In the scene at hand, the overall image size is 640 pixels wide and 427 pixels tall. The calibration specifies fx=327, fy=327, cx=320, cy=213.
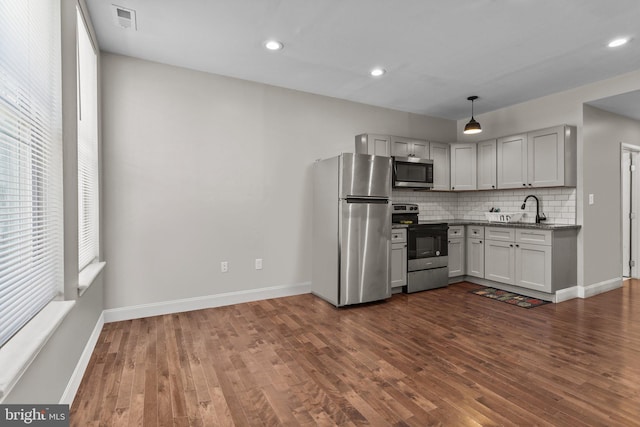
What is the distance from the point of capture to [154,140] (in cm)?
348

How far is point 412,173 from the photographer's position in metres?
4.83

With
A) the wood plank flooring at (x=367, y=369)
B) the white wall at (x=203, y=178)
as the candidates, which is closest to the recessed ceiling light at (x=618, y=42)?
the wood plank flooring at (x=367, y=369)

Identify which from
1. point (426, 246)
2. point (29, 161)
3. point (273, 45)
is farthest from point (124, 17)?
point (426, 246)

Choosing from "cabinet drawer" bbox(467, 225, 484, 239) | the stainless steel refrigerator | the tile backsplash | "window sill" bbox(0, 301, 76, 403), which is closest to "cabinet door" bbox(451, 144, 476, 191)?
the tile backsplash

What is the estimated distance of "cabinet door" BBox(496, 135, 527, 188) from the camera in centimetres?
451

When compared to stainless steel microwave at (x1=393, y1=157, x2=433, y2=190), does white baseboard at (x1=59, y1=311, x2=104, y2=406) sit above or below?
below

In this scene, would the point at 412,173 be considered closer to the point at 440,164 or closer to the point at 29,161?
the point at 440,164

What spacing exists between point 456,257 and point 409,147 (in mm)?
1807

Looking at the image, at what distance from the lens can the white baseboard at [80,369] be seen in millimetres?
1905

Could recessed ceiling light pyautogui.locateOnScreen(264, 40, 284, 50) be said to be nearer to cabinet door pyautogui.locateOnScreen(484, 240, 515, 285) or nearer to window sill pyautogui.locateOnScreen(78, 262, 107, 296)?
window sill pyautogui.locateOnScreen(78, 262, 107, 296)

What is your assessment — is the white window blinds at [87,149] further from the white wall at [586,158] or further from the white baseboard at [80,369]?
the white wall at [586,158]

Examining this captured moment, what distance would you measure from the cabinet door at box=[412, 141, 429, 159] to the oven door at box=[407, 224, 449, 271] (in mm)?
1113

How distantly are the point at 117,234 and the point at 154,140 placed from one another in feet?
3.43

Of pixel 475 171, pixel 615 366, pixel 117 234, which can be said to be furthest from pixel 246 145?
pixel 615 366
